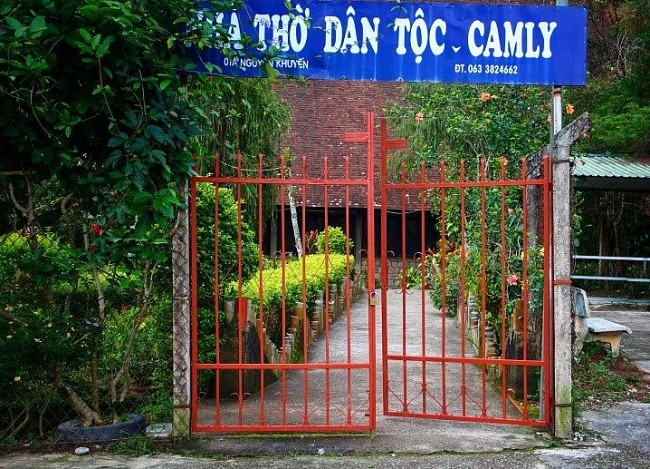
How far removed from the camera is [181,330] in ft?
18.9

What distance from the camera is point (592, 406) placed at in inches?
272

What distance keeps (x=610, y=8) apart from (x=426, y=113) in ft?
33.8

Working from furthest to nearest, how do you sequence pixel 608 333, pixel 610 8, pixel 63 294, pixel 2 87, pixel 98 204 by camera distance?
pixel 610 8 → pixel 608 333 → pixel 63 294 → pixel 98 204 → pixel 2 87

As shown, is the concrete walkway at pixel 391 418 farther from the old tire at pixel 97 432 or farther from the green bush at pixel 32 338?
the green bush at pixel 32 338

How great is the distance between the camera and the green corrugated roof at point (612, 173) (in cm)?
1366

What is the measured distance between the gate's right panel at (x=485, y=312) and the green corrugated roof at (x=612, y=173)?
9.74ft

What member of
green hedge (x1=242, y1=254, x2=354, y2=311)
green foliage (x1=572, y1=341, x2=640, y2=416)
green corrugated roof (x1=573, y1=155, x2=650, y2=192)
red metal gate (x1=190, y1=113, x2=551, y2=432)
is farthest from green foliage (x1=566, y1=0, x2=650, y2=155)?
green foliage (x1=572, y1=341, x2=640, y2=416)

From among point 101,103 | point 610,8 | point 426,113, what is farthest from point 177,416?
point 610,8

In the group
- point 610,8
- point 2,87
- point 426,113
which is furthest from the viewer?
point 610,8

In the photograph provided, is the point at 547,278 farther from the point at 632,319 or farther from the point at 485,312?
the point at 632,319

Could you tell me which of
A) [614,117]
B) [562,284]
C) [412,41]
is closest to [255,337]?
[562,284]

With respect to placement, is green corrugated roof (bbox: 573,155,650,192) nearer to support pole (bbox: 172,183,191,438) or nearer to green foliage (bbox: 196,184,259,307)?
green foliage (bbox: 196,184,259,307)

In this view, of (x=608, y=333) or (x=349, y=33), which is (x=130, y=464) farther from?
(x=608, y=333)

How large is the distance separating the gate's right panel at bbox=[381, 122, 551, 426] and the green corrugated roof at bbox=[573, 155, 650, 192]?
2.97 m
